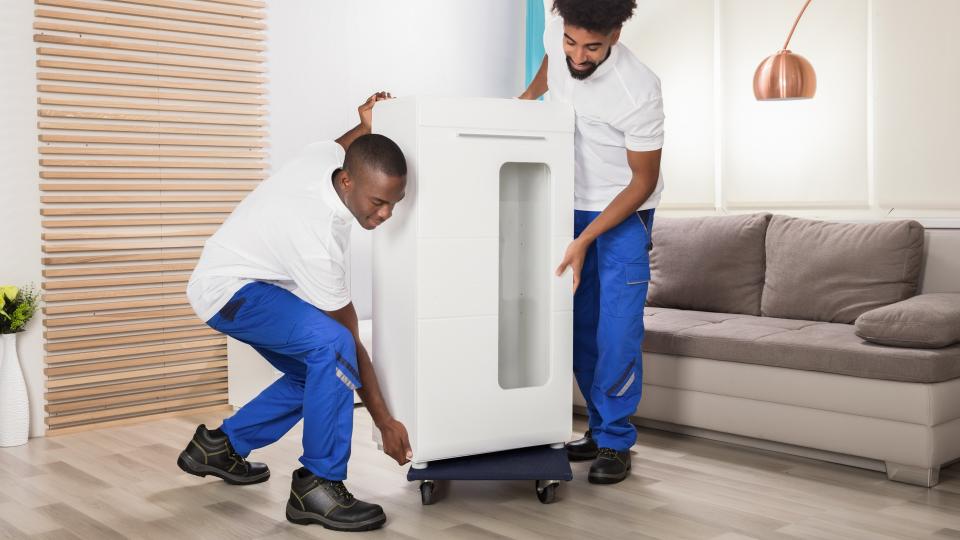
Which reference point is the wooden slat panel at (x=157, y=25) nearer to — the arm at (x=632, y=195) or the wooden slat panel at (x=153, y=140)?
the wooden slat panel at (x=153, y=140)

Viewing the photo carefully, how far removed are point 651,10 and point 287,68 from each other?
1.78 m

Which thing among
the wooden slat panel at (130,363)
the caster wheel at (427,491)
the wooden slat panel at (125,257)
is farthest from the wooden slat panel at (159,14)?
the caster wheel at (427,491)

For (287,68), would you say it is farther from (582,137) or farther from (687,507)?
(687,507)

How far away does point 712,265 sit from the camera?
12.4 ft

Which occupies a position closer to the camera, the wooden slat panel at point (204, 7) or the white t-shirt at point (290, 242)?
the white t-shirt at point (290, 242)

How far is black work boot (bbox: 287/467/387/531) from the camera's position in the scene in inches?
92.5

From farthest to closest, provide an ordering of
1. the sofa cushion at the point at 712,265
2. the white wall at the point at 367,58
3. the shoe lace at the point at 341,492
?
the white wall at the point at 367,58 → the sofa cushion at the point at 712,265 → the shoe lace at the point at 341,492

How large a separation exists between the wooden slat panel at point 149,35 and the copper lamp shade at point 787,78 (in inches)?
83.1

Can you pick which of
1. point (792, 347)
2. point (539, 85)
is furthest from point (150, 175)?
point (792, 347)

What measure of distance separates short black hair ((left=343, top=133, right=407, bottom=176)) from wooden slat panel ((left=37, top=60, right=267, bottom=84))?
1.79m

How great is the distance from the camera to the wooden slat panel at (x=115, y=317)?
360cm

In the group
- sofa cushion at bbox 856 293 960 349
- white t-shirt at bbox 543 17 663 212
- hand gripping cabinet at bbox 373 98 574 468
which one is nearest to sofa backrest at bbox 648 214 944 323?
sofa cushion at bbox 856 293 960 349

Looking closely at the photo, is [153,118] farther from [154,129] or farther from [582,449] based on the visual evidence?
[582,449]

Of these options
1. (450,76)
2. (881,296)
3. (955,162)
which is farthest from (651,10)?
(881,296)
